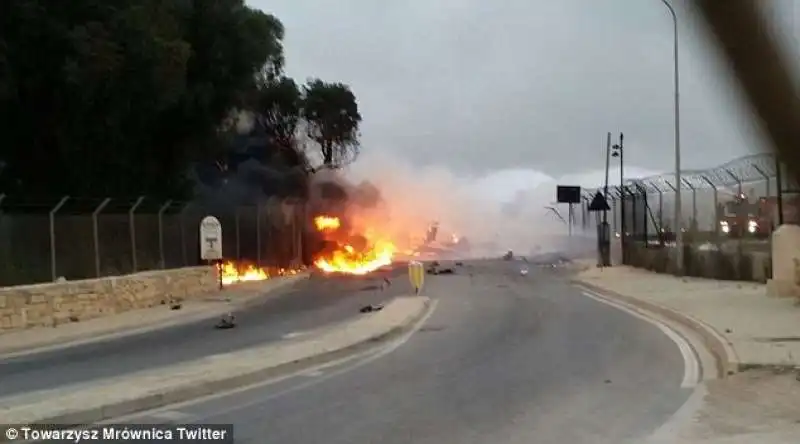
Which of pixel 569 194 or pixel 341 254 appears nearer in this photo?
pixel 341 254

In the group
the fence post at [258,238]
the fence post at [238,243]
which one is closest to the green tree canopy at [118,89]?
the fence post at [238,243]

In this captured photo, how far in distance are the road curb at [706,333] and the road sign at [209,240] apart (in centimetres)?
1079

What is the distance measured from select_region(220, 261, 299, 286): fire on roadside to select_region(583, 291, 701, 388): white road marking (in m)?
13.9

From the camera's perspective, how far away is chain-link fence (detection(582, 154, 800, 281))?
2956cm

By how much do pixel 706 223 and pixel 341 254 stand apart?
62.5 ft

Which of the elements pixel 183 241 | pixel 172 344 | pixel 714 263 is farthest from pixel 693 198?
pixel 172 344

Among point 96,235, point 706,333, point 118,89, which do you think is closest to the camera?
point 706,333

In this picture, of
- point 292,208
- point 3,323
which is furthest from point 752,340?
point 292,208

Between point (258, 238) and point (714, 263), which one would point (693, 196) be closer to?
point (714, 263)

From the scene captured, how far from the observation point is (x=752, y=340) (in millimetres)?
14523

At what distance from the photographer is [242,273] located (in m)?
35.8

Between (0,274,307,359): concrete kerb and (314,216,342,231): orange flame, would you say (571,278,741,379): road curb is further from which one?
(314,216,342,231): orange flame

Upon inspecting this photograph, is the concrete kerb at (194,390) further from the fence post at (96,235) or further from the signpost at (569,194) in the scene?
the signpost at (569,194)

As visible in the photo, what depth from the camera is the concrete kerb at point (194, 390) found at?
9375 millimetres
